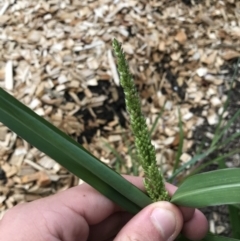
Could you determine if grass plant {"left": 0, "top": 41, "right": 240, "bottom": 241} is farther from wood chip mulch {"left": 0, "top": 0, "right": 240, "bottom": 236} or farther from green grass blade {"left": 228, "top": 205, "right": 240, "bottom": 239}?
wood chip mulch {"left": 0, "top": 0, "right": 240, "bottom": 236}

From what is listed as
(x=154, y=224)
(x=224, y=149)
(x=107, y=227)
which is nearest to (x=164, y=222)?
(x=154, y=224)

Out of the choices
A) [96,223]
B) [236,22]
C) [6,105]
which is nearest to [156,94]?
[236,22]

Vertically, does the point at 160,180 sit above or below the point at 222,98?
above

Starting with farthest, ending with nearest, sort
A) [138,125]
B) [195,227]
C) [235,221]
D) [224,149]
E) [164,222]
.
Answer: [224,149] → [235,221] → [195,227] → [164,222] → [138,125]

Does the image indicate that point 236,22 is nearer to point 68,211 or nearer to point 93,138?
point 93,138

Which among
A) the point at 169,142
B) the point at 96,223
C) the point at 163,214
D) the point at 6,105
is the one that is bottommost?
the point at 169,142

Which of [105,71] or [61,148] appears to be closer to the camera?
[61,148]

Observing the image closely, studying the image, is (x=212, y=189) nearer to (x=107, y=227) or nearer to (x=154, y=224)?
(x=154, y=224)
